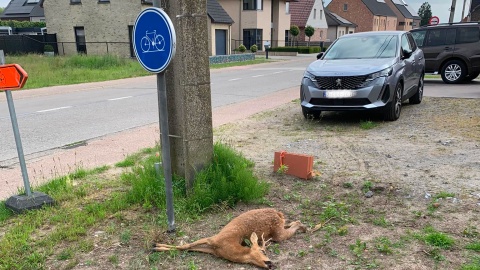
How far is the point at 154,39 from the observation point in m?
3.16

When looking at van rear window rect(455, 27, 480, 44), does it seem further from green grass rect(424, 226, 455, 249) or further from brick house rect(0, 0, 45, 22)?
brick house rect(0, 0, 45, 22)

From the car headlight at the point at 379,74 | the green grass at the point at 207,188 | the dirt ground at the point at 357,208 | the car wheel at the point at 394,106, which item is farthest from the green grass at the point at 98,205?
the car wheel at the point at 394,106

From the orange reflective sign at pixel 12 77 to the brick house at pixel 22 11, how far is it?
2107 inches

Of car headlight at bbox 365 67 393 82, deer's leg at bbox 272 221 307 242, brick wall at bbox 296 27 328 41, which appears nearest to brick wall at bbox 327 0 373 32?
brick wall at bbox 296 27 328 41

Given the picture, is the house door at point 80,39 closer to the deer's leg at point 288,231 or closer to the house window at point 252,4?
the house window at point 252,4

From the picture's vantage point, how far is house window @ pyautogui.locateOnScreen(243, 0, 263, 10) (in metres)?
44.4

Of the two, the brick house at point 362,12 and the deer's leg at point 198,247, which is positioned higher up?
the brick house at point 362,12

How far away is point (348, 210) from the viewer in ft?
13.3

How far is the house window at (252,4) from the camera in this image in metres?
44.4

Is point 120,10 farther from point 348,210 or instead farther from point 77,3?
point 348,210

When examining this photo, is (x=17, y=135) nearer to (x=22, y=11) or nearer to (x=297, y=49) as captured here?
(x=297, y=49)

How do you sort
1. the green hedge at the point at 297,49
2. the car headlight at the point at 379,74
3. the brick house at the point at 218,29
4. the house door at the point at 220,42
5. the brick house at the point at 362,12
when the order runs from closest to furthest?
1. the car headlight at the point at 379,74
2. the brick house at the point at 218,29
3. the house door at the point at 220,42
4. the green hedge at the point at 297,49
5. the brick house at the point at 362,12

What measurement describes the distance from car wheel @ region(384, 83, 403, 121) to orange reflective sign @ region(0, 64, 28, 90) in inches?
248

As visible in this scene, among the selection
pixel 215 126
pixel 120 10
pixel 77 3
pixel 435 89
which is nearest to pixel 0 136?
pixel 215 126
